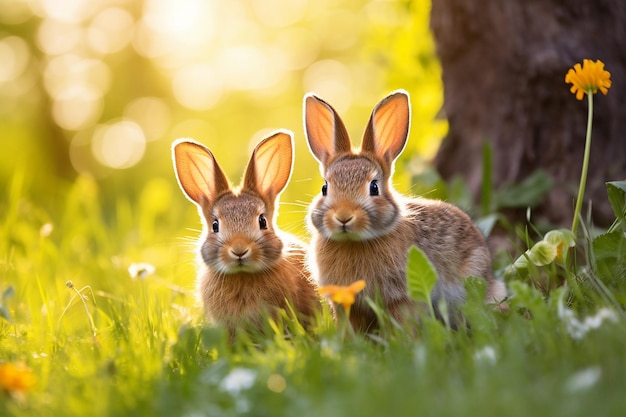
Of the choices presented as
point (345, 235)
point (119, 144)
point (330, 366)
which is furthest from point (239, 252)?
point (119, 144)

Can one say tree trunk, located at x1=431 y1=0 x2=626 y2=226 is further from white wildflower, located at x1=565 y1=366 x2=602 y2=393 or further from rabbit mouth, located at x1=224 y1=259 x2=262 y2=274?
white wildflower, located at x1=565 y1=366 x2=602 y2=393

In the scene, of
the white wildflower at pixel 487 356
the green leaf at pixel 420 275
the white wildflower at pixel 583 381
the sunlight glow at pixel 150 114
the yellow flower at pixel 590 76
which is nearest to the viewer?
the white wildflower at pixel 583 381

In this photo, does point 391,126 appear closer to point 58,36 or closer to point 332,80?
point 332,80

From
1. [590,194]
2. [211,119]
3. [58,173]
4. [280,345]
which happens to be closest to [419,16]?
[590,194]

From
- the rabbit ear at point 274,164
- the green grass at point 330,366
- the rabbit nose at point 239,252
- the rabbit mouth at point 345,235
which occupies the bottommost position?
the green grass at point 330,366

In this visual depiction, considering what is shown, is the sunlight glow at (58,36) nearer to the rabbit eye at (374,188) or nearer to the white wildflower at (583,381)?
the rabbit eye at (374,188)

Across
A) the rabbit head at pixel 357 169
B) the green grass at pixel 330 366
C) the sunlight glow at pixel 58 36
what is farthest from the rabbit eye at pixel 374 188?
the sunlight glow at pixel 58 36
